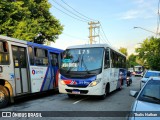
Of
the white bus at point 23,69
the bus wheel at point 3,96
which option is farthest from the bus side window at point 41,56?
the bus wheel at point 3,96

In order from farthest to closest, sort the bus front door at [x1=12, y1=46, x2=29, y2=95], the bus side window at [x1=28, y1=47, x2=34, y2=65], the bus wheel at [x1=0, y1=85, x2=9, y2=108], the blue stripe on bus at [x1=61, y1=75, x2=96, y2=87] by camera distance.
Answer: the bus side window at [x1=28, y1=47, x2=34, y2=65] → the blue stripe on bus at [x1=61, y1=75, x2=96, y2=87] → the bus front door at [x1=12, y1=46, x2=29, y2=95] → the bus wheel at [x1=0, y1=85, x2=9, y2=108]

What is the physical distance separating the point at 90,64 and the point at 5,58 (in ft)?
13.1

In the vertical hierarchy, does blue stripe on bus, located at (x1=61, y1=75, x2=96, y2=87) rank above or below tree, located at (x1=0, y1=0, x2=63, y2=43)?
below

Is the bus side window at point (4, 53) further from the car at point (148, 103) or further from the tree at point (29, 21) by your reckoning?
the tree at point (29, 21)

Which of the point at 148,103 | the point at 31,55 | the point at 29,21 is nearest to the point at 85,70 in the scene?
the point at 31,55

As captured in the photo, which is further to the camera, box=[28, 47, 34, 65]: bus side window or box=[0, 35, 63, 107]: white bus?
box=[28, 47, 34, 65]: bus side window

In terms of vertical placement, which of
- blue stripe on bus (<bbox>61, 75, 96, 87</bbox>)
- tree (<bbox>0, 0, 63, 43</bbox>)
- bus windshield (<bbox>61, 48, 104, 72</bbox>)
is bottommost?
blue stripe on bus (<bbox>61, 75, 96, 87</bbox>)

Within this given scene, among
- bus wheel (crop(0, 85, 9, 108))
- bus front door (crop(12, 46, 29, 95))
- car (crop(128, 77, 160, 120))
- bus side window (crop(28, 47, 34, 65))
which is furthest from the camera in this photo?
bus side window (crop(28, 47, 34, 65))

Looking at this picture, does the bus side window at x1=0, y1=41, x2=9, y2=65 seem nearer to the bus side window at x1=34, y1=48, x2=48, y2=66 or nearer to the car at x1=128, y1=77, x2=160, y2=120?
the bus side window at x1=34, y1=48, x2=48, y2=66

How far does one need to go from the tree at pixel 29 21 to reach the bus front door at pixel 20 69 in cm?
1257

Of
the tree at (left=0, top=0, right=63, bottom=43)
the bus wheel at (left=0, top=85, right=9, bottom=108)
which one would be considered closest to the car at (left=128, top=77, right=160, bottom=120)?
the bus wheel at (left=0, top=85, right=9, bottom=108)

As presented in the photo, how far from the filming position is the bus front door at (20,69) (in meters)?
11.0

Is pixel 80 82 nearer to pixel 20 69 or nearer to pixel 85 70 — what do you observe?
pixel 85 70

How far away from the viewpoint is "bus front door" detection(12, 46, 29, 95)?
1101 cm
